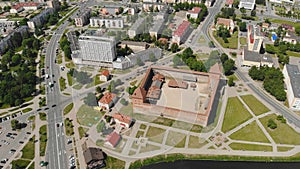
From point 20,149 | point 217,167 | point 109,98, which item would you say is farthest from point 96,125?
point 217,167

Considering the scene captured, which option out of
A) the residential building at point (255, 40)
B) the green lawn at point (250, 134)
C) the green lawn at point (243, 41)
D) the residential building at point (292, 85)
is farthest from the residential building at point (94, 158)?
the green lawn at point (243, 41)

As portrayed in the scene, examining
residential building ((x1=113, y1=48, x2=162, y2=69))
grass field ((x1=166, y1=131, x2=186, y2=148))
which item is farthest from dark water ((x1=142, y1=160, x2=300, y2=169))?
residential building ((x1=113, y1=48, x2=162, y2=69))

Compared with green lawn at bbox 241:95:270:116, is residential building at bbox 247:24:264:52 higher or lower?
higher

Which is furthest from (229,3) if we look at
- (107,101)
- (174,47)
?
(107,101)

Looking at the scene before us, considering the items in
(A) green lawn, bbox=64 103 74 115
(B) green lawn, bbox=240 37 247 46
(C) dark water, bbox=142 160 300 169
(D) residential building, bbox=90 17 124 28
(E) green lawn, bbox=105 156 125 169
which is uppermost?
(D) residential building, bbox=90 17 124 28

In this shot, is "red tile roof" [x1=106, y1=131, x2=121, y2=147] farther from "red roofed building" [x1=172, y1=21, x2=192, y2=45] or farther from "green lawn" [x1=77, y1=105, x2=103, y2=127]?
"red roofed building" [x1=172, y1=21, x2=192, y2=45]

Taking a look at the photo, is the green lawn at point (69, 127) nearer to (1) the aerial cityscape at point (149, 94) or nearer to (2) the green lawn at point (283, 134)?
(1) the aerial cityscape at point (149, 94)
